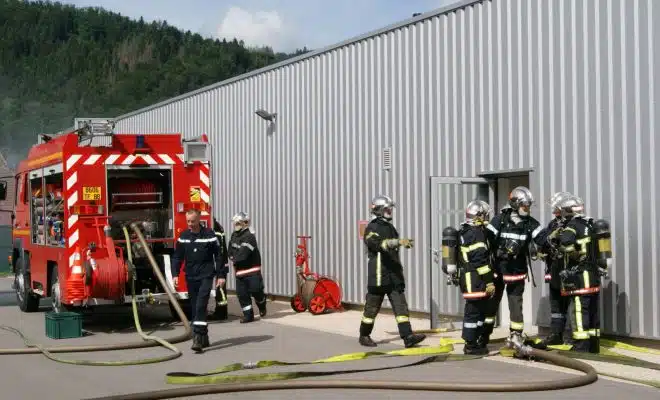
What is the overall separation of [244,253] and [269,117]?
5066mm

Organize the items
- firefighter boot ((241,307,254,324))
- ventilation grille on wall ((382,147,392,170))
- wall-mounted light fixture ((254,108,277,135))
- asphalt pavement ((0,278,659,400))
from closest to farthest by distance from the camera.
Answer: asphalt pavement ((0,278,659,400)), firefighter boot ((241,307,254,324)), ventilation grille on wall ((382,147,392,170)), wall-mounted light fixture ((254,108,277,135))

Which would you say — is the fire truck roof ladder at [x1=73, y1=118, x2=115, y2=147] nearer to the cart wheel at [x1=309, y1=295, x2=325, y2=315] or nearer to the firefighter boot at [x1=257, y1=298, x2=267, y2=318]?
the firefighter boot at [x1=257, y1=298, x2=267, y2=318]

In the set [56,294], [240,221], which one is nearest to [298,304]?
[240,221]

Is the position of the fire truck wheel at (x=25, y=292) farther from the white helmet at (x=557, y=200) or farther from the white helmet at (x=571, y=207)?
the white helmet at (x=571, y=207)

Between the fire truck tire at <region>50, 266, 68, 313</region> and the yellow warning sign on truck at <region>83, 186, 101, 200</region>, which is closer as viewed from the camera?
the yellow warning sign on truck at <region>83, 186, 101, 200</region>

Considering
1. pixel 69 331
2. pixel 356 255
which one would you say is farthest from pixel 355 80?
pixel 69 331

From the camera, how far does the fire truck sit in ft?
46.8

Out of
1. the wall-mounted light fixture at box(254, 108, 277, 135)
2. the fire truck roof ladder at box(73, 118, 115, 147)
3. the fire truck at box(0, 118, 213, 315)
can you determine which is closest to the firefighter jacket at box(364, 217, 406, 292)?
the fire truck at box(0, 118, 213, 315)

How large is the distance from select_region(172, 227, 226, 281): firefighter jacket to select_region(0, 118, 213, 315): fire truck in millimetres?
1932

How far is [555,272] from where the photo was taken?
11.3 m

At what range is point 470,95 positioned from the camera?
14430 millimetres

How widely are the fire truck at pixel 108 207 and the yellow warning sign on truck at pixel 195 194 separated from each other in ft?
0.05

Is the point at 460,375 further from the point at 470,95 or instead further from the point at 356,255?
the point at 356,255

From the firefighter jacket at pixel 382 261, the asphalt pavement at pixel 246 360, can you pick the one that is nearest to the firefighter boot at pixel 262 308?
the asphalt pavement at pixel 246 360
